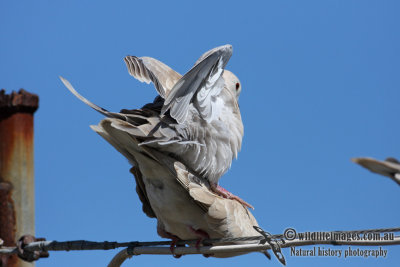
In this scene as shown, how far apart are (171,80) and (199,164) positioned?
714 mm

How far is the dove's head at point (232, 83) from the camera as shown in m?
5.02

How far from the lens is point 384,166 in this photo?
1.91 metres

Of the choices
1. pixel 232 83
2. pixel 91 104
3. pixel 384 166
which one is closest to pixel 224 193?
pixel 232 83

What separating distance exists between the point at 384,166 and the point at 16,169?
11.4 feet

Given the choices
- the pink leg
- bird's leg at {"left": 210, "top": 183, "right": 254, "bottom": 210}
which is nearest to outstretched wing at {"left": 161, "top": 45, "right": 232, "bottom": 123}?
bird's leg at {"left": 210, "top": 183, "right": 254, "bottom": 210}

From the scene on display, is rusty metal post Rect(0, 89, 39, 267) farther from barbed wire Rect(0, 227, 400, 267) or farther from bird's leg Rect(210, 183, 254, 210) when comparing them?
bird's leg Rect(210, 183, 254, 210)

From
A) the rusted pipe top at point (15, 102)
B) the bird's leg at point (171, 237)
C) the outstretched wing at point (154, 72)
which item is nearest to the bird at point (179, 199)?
the bird's leg at point (171, 237)

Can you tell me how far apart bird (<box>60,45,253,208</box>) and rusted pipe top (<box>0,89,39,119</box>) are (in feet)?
2.15

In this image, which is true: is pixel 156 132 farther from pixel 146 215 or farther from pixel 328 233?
pixel 328 233

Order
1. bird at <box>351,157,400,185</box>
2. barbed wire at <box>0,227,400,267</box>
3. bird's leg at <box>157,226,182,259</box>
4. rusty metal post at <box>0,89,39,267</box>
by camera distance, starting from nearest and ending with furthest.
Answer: bird at <box>351,157,400,185</box> → barbed wire at <box>0,227,400,267</box> → bird's leg at <box>157,226,182,259</box> → rusty metal post at <box>0,89,39,267</box>

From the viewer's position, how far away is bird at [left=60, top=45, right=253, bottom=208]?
4.04 metres

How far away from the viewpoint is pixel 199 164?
441cm

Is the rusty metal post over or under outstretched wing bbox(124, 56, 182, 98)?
under

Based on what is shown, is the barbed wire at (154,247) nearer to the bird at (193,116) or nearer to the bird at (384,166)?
the bird at (193,116)
